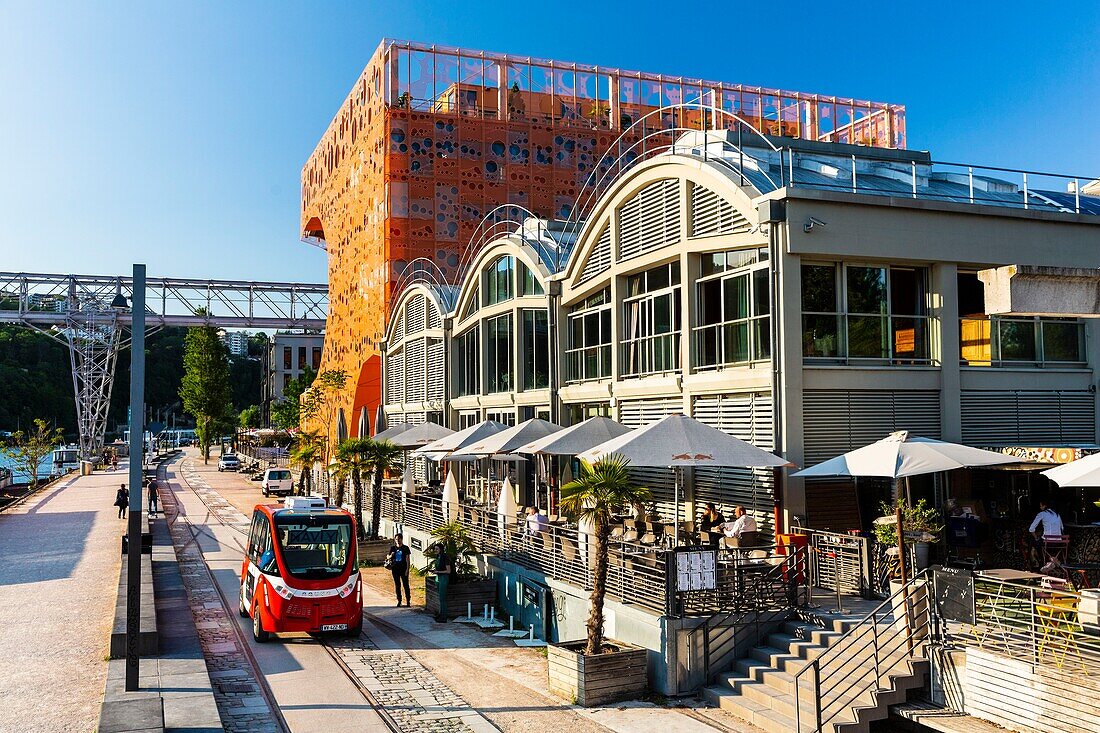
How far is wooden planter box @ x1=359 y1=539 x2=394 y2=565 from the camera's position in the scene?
2988 cm

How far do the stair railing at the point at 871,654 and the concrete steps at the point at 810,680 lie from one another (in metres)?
0.01

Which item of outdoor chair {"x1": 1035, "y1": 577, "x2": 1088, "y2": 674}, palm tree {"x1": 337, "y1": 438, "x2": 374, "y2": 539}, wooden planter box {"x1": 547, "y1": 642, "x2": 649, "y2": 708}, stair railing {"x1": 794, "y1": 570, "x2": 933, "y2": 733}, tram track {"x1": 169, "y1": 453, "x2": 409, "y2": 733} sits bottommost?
tram track {"x1": 169, "y1": 453, "x2": 409, "y2": 733}

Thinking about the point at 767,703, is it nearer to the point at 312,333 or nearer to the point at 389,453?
the point at 389,453

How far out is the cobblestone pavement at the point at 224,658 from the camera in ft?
44.0

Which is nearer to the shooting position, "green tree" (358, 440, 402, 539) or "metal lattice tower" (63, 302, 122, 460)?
"green tree" (358, 440, 402, 539)

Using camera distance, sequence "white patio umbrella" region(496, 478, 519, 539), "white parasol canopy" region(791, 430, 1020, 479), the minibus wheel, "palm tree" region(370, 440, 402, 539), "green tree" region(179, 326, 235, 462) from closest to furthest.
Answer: "white parasol canopy" region(791, 430, 1020, 479) < the minibus wheel < "white patio umbrella" region(496, 478, 519, 539) < "palm tree" region(370, 440, 402, 539) < "green tree" region(179, 326, 235, 462)

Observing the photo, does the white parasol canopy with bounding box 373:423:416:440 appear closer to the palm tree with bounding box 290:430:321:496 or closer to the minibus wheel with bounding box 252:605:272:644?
the palm tree with bounding box 290:430:321:496

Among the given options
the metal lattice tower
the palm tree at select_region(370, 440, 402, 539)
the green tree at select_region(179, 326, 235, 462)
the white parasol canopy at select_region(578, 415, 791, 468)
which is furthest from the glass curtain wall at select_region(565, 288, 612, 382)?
the green tree at select_region(179, 326, 235, 462)

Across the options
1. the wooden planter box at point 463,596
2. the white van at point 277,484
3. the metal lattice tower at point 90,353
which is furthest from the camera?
the metal lattice tower at point 90,353

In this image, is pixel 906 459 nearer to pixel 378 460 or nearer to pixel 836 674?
pixel 836 674

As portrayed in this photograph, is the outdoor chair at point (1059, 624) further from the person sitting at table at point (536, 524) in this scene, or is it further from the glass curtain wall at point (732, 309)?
the person sitting at table at point (536, 524)

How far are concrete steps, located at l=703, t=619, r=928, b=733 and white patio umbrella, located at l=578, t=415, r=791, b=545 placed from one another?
2.96 metres

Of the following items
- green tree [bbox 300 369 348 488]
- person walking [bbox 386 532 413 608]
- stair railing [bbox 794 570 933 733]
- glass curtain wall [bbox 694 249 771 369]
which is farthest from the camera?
green tree [bbox 300 369 348 488]

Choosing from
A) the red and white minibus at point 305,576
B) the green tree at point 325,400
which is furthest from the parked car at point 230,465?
the red and white minibus at point 305,576
